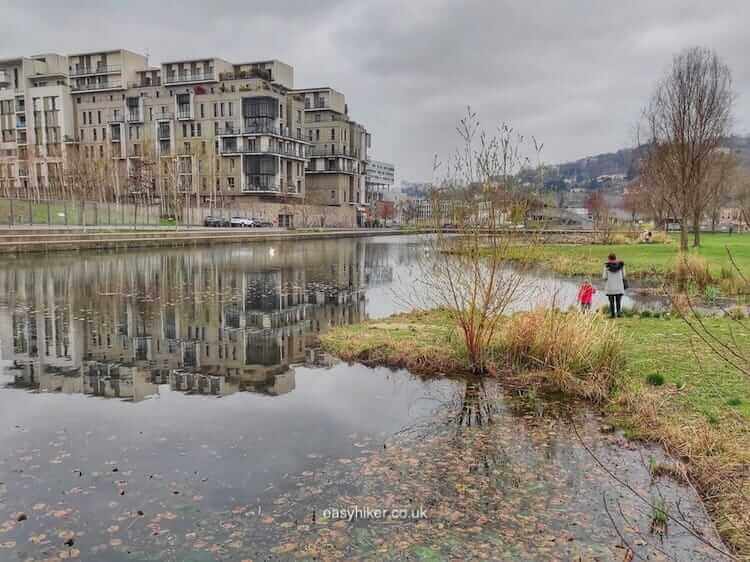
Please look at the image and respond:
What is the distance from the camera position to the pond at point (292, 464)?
228 inches

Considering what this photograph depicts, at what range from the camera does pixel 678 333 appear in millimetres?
13906

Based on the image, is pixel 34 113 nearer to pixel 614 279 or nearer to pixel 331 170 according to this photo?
pixel 331 170

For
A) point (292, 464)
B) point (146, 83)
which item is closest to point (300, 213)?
point (146, 83)

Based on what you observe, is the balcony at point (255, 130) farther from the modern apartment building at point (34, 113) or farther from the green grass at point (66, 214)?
the green grass at point (66, 214)

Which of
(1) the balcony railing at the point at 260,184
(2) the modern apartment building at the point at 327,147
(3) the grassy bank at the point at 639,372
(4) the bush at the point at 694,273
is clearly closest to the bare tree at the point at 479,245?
(3) the grassy bank at the point at 639,372

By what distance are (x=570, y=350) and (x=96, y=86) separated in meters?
110

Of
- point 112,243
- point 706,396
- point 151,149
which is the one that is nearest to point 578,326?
point 706,396

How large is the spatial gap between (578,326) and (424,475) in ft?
16.6

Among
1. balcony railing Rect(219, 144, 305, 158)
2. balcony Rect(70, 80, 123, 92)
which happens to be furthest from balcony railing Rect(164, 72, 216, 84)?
balcony railing Rect(219, 144, 305, 158)

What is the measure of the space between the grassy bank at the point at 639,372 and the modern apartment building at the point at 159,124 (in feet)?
257

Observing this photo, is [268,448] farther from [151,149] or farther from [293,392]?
[151,149]

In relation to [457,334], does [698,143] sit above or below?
above

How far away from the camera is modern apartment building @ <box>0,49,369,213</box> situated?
9206 cm

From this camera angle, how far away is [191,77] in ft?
319
